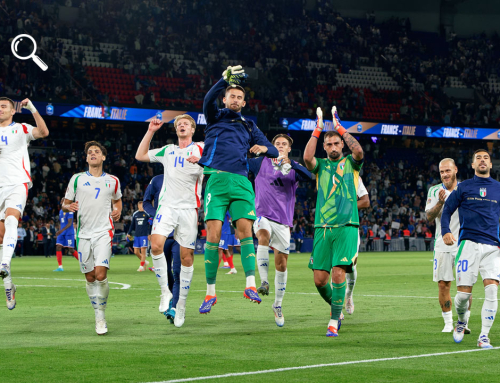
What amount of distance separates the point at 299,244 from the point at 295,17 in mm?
19334

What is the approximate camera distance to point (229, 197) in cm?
931

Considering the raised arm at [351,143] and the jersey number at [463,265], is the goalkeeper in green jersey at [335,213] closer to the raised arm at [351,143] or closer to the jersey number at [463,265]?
the raised arm at [351,143]

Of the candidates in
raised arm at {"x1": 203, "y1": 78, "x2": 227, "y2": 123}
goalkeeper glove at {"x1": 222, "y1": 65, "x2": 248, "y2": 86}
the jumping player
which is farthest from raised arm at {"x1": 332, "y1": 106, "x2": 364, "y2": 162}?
the jumping player

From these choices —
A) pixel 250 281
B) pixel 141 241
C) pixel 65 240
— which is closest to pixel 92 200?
pixel 250 281

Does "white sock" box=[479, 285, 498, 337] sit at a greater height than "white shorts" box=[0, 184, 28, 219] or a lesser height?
lesser

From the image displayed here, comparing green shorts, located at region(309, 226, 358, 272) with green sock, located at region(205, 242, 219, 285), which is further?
green sock, located at region(205, 242, 219, 285)

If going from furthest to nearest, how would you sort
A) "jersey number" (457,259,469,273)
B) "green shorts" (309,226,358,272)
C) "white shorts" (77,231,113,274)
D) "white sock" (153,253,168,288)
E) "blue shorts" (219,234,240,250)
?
"blue shorts" (219,234,240,250) → "white sock" (153,253,168,288) → "white shorts" (77,231,113,274) → "green shorts" (309,226,358,272) → "jersey number" (457,259,469,273)

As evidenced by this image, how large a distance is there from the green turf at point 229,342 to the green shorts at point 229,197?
5.01 feet

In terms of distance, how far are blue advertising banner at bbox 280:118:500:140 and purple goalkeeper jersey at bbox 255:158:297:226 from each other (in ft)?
102

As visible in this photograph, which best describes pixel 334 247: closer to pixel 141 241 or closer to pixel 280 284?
pixel 280 284

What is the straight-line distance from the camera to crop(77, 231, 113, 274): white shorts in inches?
368

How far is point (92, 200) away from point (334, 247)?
3.18 metres

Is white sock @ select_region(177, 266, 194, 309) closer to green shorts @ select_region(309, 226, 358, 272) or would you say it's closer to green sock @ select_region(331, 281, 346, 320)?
green shorts @ select_region(309, 226, 358, 272)

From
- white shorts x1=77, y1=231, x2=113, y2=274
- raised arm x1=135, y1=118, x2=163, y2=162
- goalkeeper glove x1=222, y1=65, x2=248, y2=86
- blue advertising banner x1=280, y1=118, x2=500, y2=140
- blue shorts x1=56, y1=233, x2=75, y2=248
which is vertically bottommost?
blue shorts x1=56, y1=233, x2=75, y2=248
